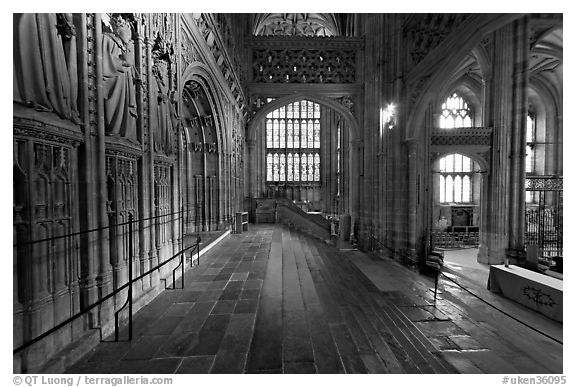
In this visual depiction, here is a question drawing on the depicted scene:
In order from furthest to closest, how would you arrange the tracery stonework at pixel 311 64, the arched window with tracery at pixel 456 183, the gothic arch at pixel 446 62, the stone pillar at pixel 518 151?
1. the arched window with tracery at pixel 456 183
2. the tracery stonework at pixel 311 64
3. the stone pillar at pixel 518 151
4. the gothic arch at pixel 446 62

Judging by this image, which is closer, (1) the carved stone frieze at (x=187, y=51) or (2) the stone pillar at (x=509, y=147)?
(1) the carved stone frieze at (x=187, y=51)

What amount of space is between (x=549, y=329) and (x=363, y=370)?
10.2ft

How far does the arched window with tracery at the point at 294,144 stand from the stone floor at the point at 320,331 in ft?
56.6

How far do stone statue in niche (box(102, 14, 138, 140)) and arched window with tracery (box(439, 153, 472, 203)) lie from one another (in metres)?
22.2

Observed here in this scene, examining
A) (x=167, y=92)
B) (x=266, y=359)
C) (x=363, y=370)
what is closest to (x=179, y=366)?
(x=266, y=359)

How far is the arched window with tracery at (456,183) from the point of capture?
19.9 meters

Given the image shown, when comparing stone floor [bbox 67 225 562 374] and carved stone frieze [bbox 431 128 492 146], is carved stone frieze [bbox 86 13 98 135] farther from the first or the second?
carved stone frieze [bbox 431 128 492 146]

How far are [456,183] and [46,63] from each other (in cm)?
2404

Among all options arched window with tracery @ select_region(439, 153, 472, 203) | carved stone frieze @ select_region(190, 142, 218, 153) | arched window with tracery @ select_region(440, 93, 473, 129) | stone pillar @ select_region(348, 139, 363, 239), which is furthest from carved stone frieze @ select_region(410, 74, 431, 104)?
arched window with tracery @ select_region(439, 153, 472, 203)

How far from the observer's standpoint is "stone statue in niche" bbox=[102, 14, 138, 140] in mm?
2914

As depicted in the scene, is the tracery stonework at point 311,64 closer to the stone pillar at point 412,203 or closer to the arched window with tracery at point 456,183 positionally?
the stone pillar at point 412,203

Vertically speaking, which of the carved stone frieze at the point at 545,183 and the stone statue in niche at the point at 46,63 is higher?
the stone statue in niche at the point at 46,63

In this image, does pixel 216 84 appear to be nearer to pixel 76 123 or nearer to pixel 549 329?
pixel 76 123

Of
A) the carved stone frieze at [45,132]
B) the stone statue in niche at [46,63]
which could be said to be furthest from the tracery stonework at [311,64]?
the carved stone frieze at [45,132]
